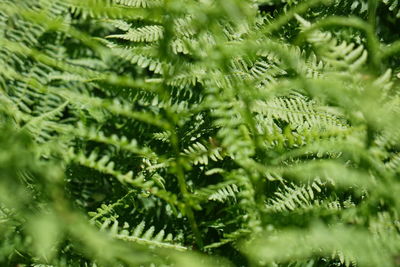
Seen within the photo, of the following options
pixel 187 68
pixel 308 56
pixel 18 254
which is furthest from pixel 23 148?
pixel 308 56

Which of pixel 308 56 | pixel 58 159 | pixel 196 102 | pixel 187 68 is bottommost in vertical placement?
pixel 58 159

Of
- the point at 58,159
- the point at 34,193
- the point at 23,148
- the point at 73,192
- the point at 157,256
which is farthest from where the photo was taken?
the point at 73,192

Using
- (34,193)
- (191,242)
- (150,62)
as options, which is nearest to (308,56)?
(150,62)

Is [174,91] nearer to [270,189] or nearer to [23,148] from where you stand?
[270,189]

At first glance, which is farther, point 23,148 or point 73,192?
point 73,192

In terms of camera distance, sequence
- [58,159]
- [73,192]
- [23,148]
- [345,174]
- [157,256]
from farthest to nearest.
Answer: [73,192] < [58,159] < [157,256] < [23,148] < [345,174]

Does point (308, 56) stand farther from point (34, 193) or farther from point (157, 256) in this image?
point (34, 193)

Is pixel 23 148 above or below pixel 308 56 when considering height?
below
